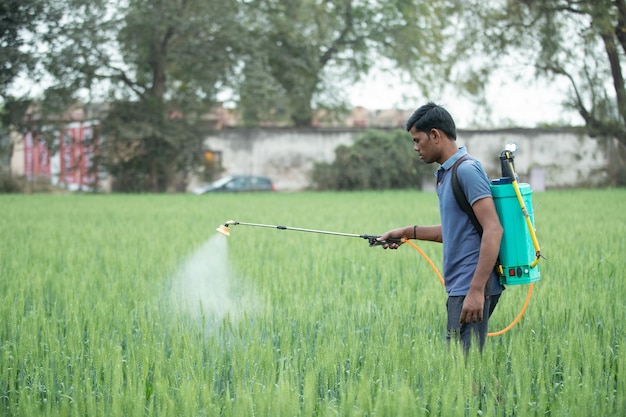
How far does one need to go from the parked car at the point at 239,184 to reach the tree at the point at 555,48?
10082 mm

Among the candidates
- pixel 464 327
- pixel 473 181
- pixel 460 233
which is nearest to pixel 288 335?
pixel 464 327

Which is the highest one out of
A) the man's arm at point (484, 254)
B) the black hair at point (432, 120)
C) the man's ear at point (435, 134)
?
the black hair at point (432, 120)

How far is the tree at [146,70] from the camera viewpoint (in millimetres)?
26234

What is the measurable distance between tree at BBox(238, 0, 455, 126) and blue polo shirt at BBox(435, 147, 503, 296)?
1090 inches

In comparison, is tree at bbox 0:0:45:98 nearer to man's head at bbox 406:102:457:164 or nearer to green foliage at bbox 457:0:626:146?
green foliage at bbox 457:0:626:146

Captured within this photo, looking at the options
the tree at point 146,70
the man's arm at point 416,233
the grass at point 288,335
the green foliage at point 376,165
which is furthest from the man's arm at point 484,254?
the green foliage at point 376,165

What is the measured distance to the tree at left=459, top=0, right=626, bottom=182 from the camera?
2342 cm

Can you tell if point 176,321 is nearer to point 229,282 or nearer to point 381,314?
point 381,314

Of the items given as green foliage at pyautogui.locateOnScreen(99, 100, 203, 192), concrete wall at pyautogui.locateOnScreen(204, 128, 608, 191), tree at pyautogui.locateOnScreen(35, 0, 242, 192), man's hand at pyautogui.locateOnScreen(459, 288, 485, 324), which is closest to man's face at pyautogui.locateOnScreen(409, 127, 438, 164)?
man's hand at pyautogui.locateOnScreen(459, 288, 485, 324)

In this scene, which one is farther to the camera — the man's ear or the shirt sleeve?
the man's ear

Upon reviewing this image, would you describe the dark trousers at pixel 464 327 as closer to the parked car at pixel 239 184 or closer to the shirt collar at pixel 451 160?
the shirt collar at pixel 451 160

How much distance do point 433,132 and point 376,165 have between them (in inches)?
1083

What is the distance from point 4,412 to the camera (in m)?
3.18

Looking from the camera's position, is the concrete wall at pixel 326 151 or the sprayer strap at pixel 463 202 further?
the concrete wall at pixel 326 151
